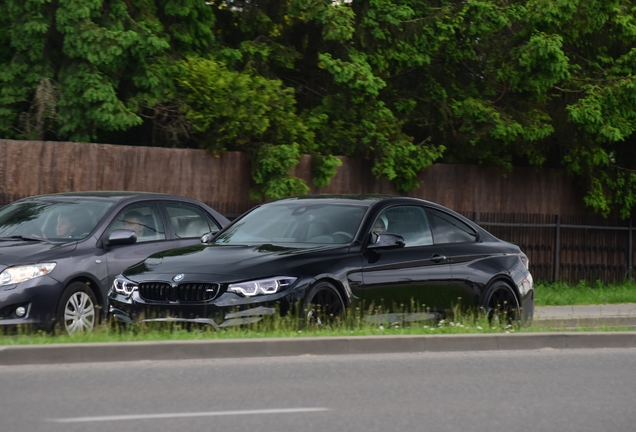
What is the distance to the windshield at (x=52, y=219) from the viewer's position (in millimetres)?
12758

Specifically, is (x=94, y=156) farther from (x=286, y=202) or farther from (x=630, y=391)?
(x=630, y=391)

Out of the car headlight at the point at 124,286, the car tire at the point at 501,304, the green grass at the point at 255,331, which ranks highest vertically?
the car headlight at the point at 124,286

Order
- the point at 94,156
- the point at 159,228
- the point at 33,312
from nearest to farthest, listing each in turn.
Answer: the point at 33,312 → the point at 159,228 → the point at 94,156

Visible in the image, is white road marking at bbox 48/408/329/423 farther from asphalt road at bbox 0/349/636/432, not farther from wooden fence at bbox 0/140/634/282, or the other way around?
wooden fence at bbox 0/140/634/282

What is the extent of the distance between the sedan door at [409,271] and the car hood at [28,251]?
3.18 meters

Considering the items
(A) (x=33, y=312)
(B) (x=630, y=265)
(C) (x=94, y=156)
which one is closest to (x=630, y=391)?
(A) (x=33, y=312)

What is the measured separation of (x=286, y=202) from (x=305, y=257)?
1842mm

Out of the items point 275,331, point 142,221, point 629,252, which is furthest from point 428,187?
point 275,331

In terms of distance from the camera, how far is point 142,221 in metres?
13.5

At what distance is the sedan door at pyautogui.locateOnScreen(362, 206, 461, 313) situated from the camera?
37.6 ft

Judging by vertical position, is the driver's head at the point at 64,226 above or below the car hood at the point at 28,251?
above

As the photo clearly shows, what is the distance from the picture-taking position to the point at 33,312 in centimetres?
1144

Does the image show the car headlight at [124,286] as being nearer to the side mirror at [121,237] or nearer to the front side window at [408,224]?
the side mirror at [121,237]

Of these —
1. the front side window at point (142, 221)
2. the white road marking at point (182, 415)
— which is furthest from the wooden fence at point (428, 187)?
the white road marking at point (182, 415)
